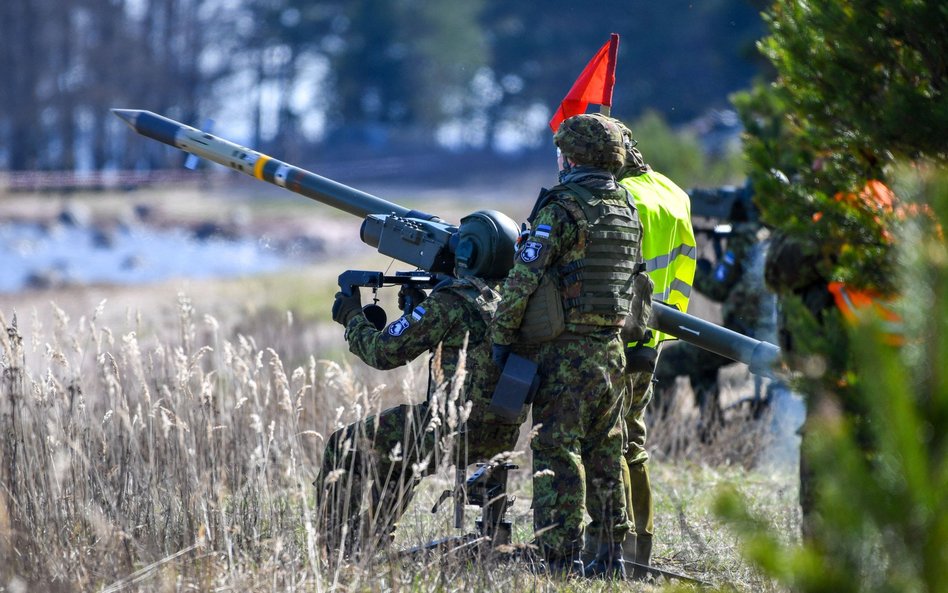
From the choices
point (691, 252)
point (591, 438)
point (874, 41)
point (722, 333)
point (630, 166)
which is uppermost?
point (874, 41)

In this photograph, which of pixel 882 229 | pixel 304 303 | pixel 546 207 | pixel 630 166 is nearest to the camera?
pixel 882 229

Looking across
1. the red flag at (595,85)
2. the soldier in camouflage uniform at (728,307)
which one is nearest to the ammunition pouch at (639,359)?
the red flag at (595,85)

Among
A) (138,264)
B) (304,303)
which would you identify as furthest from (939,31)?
(138,264)

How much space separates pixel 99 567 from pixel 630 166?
9.28 ft

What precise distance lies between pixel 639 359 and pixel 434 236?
3.28 ft

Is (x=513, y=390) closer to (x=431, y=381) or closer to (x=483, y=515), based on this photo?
(x=431, y=381)

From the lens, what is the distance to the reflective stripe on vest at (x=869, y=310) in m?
2.10

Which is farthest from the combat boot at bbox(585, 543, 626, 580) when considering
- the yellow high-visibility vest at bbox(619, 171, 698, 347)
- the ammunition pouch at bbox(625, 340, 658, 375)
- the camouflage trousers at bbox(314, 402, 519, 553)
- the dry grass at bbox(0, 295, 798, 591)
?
the yellow high-visibility vest at bbox(619, 171, 698, 347)

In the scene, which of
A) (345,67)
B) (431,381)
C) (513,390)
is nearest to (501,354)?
(513,390)

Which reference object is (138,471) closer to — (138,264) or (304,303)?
(304,303)

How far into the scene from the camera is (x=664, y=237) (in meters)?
5.20

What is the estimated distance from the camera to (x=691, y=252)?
5.45m

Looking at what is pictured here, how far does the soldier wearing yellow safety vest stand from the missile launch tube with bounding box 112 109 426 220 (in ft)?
3.49

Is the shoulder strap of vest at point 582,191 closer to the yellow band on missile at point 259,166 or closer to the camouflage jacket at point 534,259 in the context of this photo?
the camouflage jacket at point 534,259
